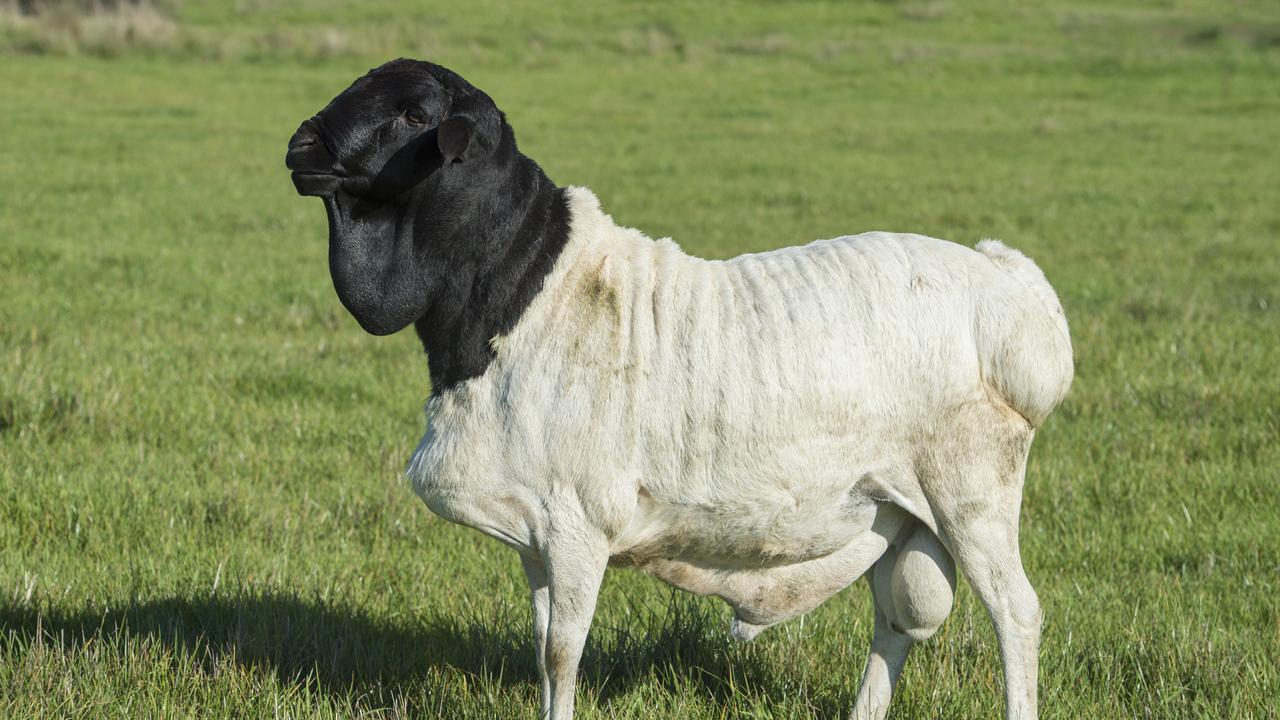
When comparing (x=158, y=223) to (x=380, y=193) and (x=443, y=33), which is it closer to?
(x=380, y=193)

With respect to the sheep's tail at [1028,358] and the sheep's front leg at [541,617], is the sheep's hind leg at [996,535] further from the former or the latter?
the sheep's front leg at [541,617]

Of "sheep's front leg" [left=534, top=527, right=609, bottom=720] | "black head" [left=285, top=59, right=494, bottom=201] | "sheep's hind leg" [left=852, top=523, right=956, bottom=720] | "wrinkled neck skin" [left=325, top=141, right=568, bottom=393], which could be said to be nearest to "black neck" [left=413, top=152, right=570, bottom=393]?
"wrinkled neck skin" [left=325, top=141, right=568, bottom=393]

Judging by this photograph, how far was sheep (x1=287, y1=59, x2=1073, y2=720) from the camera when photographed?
9.89ft

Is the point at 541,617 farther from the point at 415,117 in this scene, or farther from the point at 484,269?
the point at 415,117

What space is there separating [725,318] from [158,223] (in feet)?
38.0

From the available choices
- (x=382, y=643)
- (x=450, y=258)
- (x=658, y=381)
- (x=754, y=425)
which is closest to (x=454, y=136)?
(x=450, y=258)

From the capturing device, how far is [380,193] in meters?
2.98

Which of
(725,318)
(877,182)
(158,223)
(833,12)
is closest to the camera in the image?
(725,318)

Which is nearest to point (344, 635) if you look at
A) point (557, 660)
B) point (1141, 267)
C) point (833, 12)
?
point (557, 660)

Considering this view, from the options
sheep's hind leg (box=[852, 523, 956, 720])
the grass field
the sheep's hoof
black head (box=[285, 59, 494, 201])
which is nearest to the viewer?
black head (box=[285, 59, 494, 201])

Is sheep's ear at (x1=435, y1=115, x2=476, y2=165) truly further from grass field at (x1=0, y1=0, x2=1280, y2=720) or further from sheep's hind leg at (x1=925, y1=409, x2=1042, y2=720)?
grass field at (x1=0, y1=0, x2=1280, y2=720)

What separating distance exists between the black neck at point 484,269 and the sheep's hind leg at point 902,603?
1.15 meters

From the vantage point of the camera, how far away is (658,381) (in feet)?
10.2

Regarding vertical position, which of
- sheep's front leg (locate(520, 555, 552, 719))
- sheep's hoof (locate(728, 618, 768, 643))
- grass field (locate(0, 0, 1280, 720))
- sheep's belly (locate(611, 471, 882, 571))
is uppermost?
sheep's belly (locate(611, 471, 882, 571))
